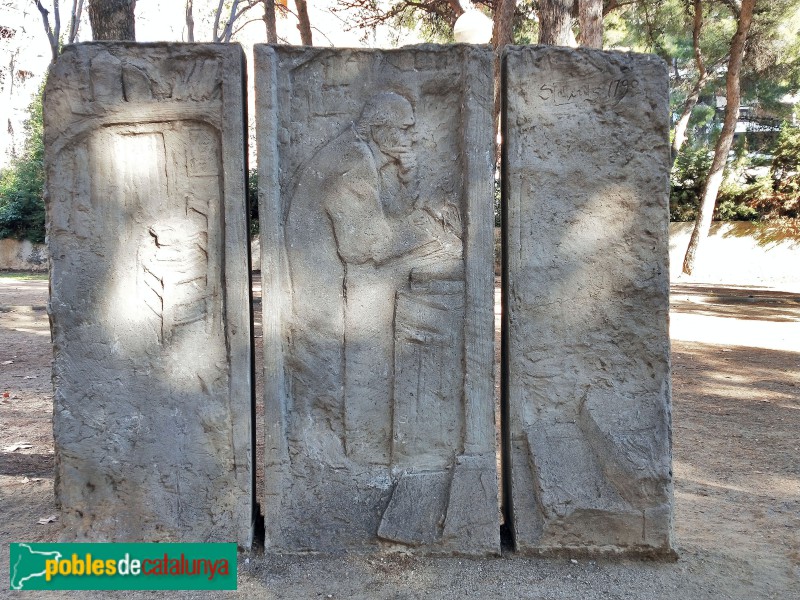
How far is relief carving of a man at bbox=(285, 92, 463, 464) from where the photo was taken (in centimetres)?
290

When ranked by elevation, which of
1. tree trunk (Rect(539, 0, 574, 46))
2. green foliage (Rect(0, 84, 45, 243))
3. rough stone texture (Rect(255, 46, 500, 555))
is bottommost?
rough stone texture (Rect(255, 46, 500, 555))

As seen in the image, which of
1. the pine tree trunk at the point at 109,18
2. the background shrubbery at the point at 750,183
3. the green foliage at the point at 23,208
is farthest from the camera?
the green foliage at the point at 23,208

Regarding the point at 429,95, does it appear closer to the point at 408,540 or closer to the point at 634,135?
the point at 634,135

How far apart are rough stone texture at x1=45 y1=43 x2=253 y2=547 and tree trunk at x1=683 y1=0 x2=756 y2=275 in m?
12.3


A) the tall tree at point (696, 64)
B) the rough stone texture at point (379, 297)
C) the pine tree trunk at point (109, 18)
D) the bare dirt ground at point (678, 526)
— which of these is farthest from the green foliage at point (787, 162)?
the rough stone texture at point (379, 297)

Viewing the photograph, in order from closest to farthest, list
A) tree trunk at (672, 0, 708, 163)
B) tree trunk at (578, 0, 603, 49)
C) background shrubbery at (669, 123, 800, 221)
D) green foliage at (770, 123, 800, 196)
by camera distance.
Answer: tree trunk at (578, 0, 603, 49), tree trunk at (672, 0, 708, 163), green foliage at (770, 123, 800, 196), background shrubbery at (669, 123, 800, 221)

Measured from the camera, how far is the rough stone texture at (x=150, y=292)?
2.87 meters

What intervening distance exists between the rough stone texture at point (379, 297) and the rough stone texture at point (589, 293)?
0.51 feet

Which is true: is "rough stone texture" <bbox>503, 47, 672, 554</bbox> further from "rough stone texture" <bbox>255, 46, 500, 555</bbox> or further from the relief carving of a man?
the relief carving of a man

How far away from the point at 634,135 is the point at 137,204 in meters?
2.02

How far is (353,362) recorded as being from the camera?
2957 millimetres

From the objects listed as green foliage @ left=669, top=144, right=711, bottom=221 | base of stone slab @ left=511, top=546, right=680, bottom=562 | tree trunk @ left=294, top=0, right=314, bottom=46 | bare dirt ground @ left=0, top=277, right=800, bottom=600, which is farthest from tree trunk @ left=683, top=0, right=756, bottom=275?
base of stone slab @ left=511, top=546, right=680, bottom=562

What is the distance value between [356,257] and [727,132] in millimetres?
13488

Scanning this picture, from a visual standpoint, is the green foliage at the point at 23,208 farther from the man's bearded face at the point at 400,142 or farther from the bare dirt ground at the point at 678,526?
the man's bearded face at the point at 400,142
